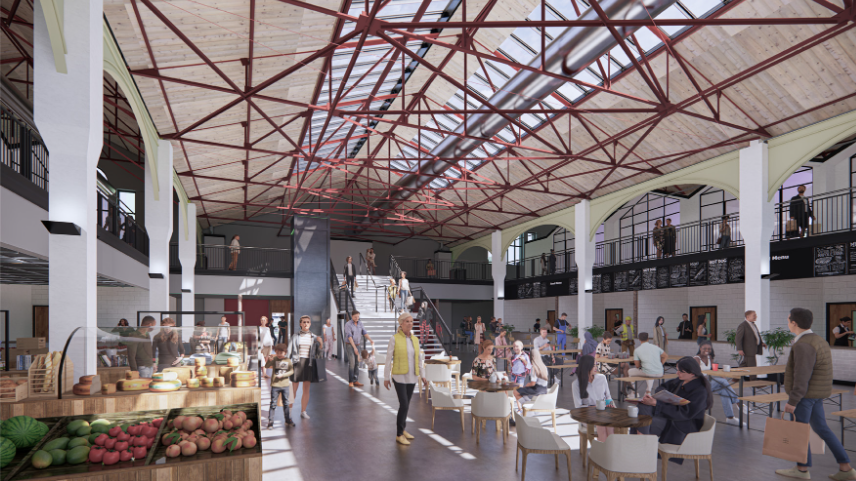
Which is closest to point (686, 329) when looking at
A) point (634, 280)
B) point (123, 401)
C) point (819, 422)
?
point (634, 280)

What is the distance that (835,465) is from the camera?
5512mm

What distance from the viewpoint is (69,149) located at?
5.46 metres

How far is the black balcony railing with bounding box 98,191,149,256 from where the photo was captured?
35.9ft

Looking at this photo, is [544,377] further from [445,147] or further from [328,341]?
[328,341]

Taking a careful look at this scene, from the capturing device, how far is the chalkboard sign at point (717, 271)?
45.6ft

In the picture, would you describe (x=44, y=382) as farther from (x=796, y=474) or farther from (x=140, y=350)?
(x=796, y=474)

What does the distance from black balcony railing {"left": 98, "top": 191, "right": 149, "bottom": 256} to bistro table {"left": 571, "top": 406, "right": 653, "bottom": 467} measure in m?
8.93

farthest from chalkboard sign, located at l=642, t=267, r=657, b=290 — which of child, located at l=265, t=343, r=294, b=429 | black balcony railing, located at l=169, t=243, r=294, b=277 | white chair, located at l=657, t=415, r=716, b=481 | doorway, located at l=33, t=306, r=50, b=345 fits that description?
doorway, located at l=33, t=306, r=50, b=345

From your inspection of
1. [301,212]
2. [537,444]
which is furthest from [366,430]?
[301,212]

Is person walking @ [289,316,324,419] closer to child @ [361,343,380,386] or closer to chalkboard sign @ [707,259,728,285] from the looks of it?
child @ [361,343,380,386]

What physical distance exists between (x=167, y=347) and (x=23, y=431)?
98.2 inches

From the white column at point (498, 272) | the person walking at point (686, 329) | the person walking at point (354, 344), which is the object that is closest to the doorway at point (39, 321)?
the person walking at point (354, 344)

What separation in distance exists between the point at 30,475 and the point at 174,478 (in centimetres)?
68

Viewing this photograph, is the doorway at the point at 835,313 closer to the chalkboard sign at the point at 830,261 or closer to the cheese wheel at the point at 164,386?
the chalkboard sign at the point at 830,261
